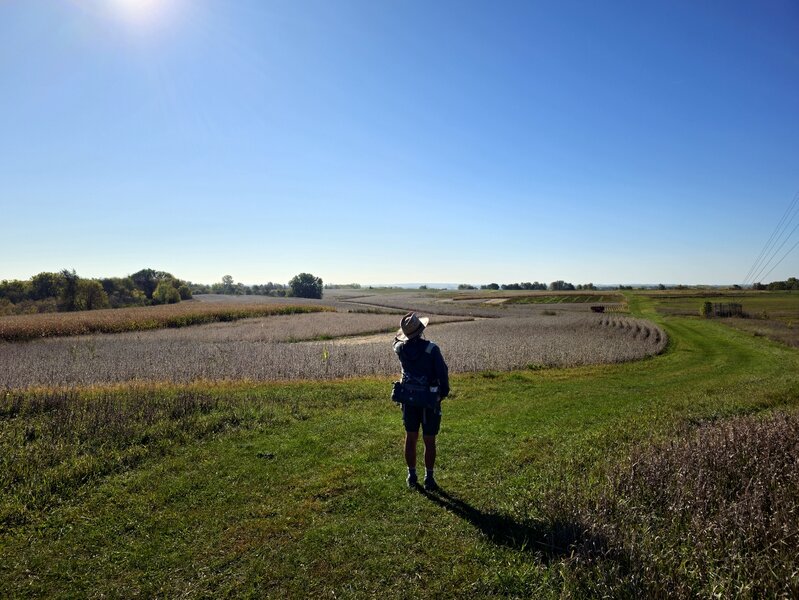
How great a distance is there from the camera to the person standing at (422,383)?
21.0 ft

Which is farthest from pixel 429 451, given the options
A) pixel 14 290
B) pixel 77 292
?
pixel 14 290

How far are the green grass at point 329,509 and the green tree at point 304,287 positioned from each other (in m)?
131

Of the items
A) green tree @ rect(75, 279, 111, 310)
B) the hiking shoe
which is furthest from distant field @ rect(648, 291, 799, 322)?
green tree @ rect(75, 279, 111, 310)

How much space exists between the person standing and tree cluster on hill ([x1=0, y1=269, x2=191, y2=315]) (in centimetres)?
7917

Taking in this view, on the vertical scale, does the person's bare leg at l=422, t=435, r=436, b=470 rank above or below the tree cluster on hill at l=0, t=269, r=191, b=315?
Answer: below

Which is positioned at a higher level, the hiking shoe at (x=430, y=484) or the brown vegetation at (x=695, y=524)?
the brown vegetation at (x=695, y=524)

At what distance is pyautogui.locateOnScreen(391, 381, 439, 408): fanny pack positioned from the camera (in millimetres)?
6308

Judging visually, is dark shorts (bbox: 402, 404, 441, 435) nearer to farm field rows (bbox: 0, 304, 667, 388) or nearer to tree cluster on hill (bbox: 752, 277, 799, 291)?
farm field rows (bbox: 0, 304, 667, 388)

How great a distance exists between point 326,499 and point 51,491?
4218 millimetres

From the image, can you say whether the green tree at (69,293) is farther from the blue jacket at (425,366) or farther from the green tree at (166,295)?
the blue jacket at (425,366)

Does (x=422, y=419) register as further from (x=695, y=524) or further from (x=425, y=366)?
(x=695, y=524)

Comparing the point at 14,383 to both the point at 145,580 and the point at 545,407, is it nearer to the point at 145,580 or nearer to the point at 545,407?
the point at 145,580

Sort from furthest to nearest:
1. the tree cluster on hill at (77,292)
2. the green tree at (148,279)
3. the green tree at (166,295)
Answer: the green tree at (148,279), the green tree at (166,295), the tree cluster on hill at (77,292)

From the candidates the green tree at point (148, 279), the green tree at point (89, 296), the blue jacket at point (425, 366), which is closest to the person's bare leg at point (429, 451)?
the blue jacket at point (425, 366)
